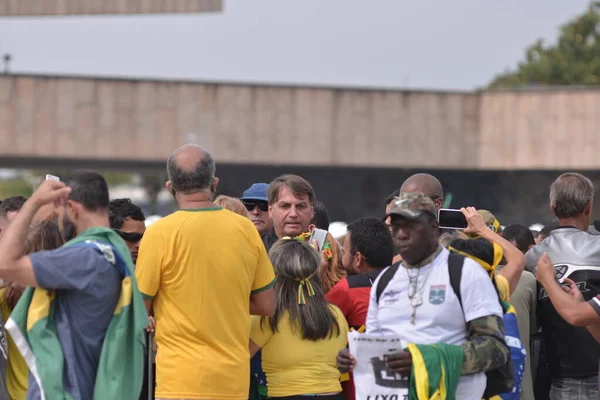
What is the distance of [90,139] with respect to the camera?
121 ft

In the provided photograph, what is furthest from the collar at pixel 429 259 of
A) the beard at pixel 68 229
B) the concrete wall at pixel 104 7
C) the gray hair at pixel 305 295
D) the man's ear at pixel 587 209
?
the concrete wall at pixel 104 7

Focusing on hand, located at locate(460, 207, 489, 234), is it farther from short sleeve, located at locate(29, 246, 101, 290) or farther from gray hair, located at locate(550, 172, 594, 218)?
short sleeve, located at locate(29, 246, 101, 290)

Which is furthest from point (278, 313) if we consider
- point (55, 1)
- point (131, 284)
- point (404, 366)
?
point (55, 1)

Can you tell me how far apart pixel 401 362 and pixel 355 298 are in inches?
65.6

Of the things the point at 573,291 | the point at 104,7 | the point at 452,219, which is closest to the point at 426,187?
the point at 452,219

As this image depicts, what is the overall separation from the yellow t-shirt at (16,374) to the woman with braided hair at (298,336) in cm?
130

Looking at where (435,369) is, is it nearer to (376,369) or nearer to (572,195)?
(376,369)

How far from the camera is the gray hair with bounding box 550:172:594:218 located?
6605 mm

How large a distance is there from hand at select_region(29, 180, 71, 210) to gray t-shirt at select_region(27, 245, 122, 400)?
25 centimetres

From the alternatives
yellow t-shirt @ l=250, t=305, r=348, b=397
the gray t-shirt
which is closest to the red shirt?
yellow t-shirt @ l=250, t=305, r=348, b=397

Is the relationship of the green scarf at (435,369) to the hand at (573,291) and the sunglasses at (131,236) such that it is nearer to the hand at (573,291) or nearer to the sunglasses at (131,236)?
the hand at (573,291)

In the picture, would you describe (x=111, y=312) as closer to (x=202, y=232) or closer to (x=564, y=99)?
(x=202, y=232)

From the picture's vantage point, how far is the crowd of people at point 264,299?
4832 mm

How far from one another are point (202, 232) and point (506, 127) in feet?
110
